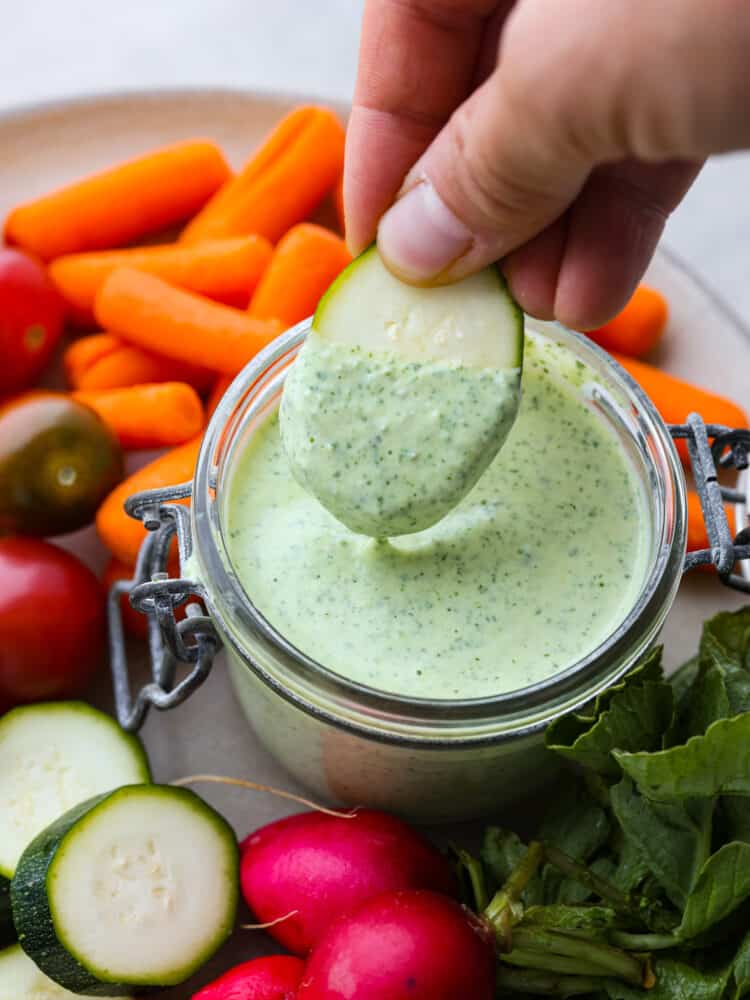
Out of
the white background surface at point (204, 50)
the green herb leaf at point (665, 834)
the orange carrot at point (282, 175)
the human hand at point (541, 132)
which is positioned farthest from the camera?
the white background surface at point (204, 50)

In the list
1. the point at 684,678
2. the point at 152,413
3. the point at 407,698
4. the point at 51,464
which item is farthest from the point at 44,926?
the point at 684,678

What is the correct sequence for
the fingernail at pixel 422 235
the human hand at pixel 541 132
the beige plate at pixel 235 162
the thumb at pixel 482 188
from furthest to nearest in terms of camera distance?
the beige plate at pixel 235 162 → the fingernail at pixel 422 235 → the thumb at pixel 482 188 → the human hand at pixel 541 132

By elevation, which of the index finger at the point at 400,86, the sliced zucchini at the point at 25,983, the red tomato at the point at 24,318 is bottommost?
the sliced zucchini at the point at 25,983

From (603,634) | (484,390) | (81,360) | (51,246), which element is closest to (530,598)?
(603,634)

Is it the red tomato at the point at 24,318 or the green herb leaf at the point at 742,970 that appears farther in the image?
the red tomato at the point at 24,318

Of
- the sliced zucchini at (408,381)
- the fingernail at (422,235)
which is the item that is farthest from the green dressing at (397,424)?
the fingernail at (422,235)

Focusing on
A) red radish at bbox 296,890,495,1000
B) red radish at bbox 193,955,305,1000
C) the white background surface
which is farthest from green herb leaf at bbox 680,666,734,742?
the white background surface

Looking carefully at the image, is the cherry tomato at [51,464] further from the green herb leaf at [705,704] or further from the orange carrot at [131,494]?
the green herb leaf at [705,704]

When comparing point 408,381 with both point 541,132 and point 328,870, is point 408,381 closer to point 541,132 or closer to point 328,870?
point 541,132

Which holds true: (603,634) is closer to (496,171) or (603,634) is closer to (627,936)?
(627,936)
